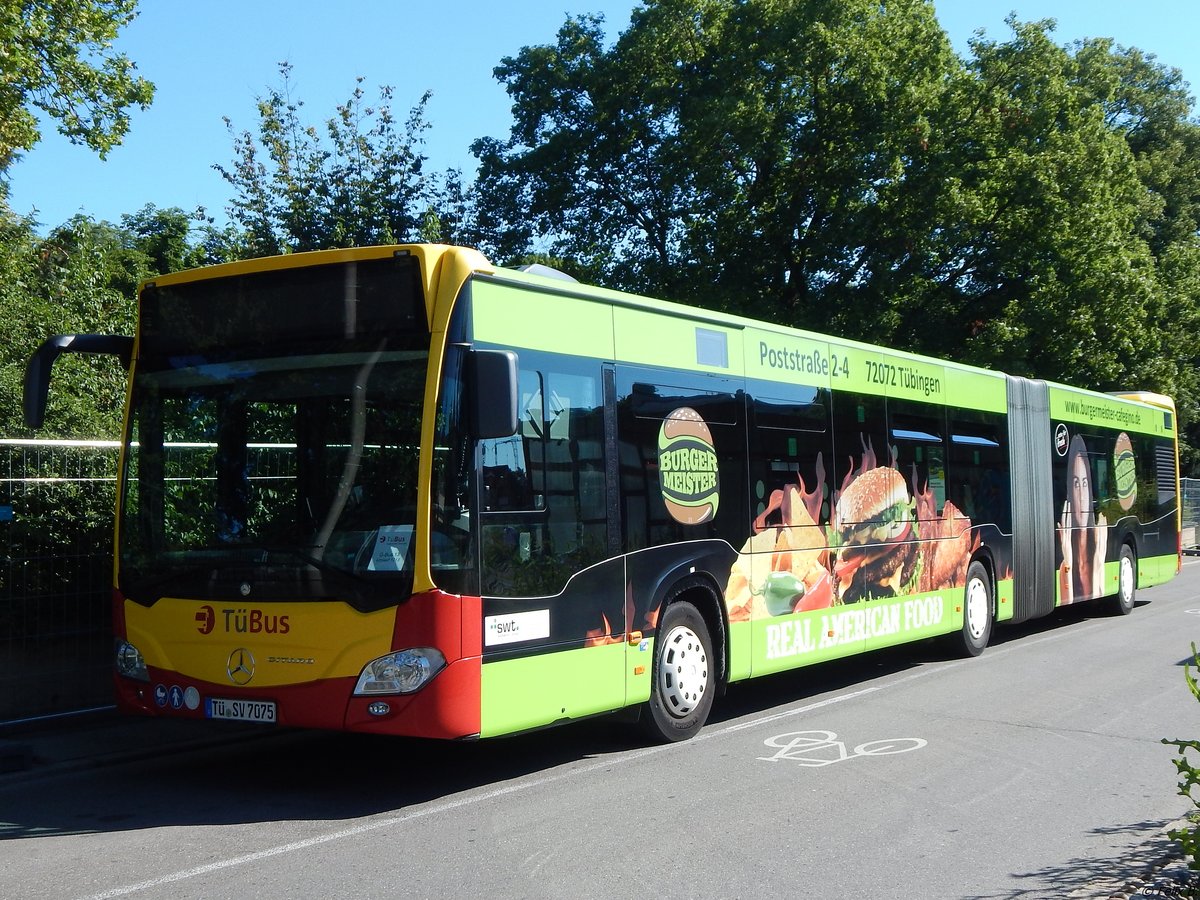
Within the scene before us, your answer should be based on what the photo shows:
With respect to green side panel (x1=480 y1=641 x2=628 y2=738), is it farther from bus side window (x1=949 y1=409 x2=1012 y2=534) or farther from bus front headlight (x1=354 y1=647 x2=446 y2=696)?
bus side window (x1=949 y1=409 x2=1012 y2=534)

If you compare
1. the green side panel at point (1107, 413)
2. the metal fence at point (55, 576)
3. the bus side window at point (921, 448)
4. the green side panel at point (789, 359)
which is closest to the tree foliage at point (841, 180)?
the green side panel at point (1107, 413)

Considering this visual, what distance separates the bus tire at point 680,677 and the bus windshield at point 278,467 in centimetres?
262

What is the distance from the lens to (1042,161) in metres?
28.1

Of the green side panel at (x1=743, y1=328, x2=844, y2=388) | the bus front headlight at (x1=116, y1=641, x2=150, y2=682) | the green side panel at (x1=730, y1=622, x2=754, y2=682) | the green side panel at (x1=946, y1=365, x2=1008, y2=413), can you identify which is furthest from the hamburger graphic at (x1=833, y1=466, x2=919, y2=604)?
the bus front headlight at (x1=116, y1=641, x2=150, y2=682)

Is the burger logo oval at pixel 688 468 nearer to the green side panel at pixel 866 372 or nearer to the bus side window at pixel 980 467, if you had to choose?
the green side panel at pixel 866 372

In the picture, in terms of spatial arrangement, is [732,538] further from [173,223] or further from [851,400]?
[173,223]

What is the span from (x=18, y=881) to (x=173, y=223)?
55213mm

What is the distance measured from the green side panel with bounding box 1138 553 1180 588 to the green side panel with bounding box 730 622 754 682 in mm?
12527

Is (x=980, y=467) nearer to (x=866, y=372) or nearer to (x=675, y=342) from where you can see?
(x=866, y=372)

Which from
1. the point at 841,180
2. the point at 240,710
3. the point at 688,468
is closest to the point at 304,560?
the point at 240,710

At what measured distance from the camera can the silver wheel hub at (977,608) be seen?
14.4 m

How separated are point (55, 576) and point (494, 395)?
16.5 feet

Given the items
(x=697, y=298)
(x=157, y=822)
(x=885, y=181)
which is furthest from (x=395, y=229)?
(x=157, y=822)

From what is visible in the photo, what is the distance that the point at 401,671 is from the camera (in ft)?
22.9
